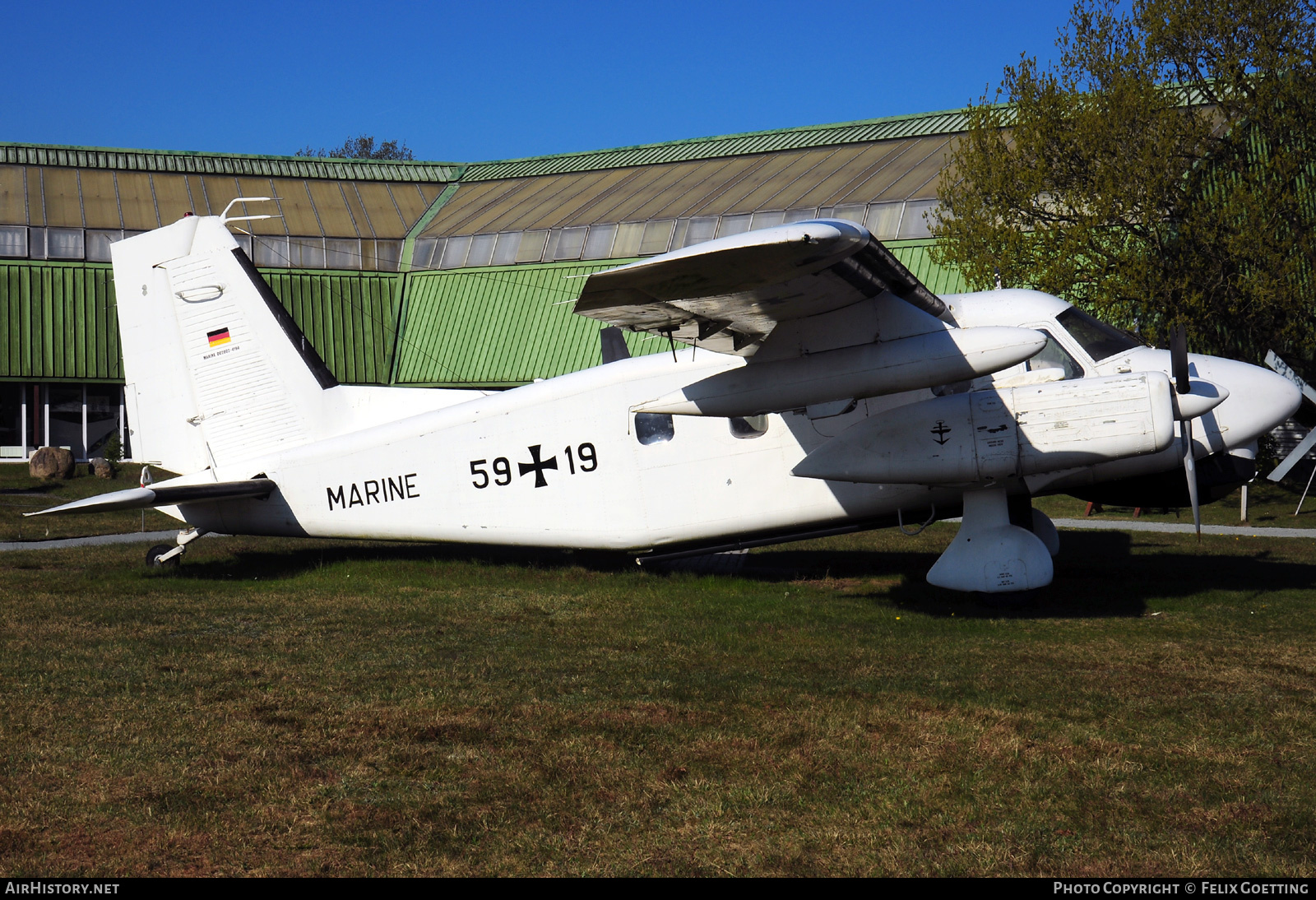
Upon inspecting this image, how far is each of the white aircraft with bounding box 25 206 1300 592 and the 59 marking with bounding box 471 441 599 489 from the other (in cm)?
3

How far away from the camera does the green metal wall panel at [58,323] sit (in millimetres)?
34562

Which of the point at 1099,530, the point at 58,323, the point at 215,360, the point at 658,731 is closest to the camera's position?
the point at 658,731

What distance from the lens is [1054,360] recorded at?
11.2 meters

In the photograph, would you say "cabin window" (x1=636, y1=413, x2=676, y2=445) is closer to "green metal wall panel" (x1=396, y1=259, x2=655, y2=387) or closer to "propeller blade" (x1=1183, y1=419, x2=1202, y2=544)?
"propeller blade" (x1=1183, y1=419, x2=1202, y2=544)

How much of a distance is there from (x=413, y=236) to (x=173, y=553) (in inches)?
1041

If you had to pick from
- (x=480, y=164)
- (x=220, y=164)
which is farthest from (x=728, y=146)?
(x=220, y=164)

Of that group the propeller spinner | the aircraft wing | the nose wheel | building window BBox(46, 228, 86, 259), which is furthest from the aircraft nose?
building window BBox(46, 228, 86, 259)

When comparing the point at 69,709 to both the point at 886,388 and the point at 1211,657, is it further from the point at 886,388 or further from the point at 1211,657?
the point at 1211,657

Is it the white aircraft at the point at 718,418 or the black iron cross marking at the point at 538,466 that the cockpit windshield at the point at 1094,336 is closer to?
the white aircraft at the point at 718,418

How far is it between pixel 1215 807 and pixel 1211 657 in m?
4.01

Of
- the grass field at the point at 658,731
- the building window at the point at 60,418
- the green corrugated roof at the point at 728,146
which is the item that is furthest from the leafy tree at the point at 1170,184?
the building window at the point at 60,418

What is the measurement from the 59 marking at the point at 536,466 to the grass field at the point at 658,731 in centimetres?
146

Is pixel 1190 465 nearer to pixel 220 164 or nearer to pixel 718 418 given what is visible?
pixel 718 418

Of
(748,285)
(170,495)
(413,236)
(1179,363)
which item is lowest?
(170,495)
